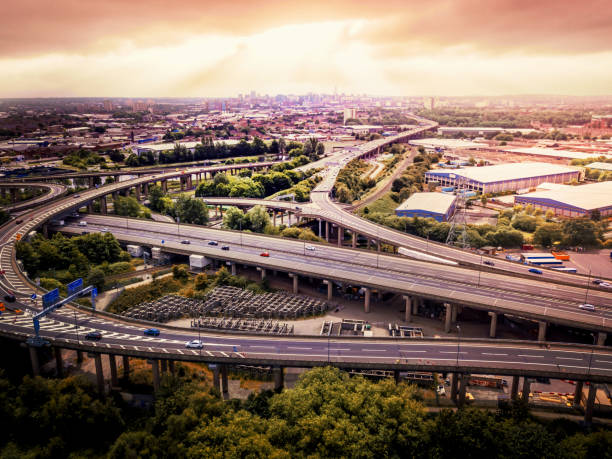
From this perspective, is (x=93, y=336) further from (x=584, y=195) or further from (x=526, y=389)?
(x=584, y=195)

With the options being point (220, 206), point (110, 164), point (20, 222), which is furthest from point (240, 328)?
point (110, 164)

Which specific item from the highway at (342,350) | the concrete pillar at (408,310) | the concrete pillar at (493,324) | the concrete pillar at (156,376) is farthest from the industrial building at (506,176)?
the concrete pillar at (156,376)

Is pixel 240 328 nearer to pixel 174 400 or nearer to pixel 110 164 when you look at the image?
pixel 174 400

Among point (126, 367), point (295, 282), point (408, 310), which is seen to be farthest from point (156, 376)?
point (408, 310)

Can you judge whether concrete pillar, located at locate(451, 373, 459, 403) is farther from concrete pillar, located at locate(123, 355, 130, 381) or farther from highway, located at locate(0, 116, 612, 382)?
concrete pillar, located at locate(123, 355, 130, 381)

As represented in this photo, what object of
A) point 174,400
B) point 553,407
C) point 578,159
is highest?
point 578,159

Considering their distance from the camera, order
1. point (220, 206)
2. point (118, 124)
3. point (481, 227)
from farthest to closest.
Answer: point (118, 124)
point (220, 206)
point (481, 227)
